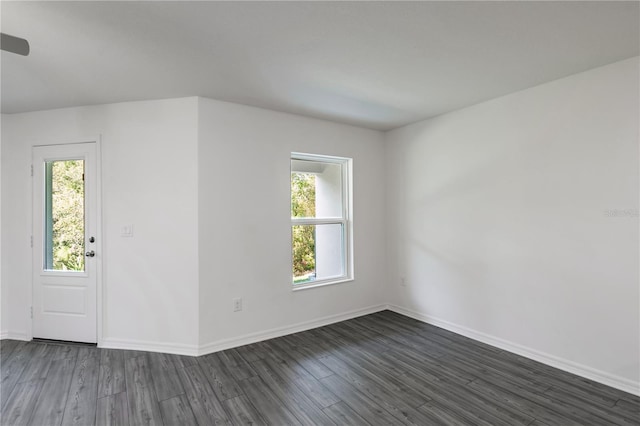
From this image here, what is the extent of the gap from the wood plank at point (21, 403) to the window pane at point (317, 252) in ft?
7.43

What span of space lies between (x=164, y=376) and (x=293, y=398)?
43.3 inches

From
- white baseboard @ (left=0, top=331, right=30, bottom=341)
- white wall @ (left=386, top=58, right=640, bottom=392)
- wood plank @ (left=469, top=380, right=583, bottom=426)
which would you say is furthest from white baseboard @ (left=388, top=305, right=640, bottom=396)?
white baseboard @ (left=0, top=331, right=30, bottom=341)

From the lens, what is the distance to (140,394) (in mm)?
2199

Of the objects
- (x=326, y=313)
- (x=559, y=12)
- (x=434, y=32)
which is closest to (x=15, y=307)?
(x=326, y=313)

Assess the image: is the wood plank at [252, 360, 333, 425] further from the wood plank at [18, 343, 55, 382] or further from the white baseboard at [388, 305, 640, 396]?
the white baseboard at [388, 305, 640, 396]

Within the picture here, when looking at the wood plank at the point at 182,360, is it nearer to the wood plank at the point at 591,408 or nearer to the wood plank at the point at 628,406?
the wood plank at the point at 591,408

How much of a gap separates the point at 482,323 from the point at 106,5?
12.6ft

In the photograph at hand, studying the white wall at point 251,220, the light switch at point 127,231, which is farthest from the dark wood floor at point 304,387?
the light switch at point 127,231

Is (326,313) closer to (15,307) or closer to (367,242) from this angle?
(367,242)

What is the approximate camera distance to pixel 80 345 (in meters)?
2.99

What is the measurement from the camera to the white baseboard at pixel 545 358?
222cm

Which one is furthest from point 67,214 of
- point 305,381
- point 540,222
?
point 540,222

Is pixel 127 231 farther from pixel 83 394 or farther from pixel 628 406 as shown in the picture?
pixel 628 406

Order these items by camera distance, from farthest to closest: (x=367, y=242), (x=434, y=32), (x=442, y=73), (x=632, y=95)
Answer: (x=367, y=242), (x=442, y=73), (x=632, y=95), (x=434, y=32)
